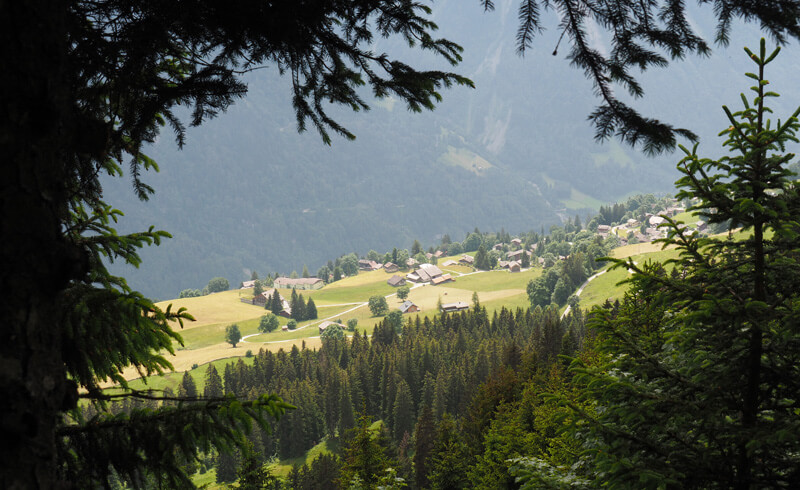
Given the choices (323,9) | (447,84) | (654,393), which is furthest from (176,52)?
(654,393)

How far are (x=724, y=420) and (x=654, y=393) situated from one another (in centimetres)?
92

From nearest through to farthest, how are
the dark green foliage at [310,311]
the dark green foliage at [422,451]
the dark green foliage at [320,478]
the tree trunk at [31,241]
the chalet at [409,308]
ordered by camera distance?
the tree trunk at [31,241] < the dark green foliage at [422,451] < the dark green foliage at [320,478] < the chalet at [409,308] < the dark green foliage at [310,311]

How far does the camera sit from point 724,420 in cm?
699

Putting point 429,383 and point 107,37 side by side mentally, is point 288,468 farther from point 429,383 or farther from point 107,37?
point 107,37

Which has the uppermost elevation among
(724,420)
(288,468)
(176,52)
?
(176,52)

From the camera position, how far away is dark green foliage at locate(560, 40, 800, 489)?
6.82 meters

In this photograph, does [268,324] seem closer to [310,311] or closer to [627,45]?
[310,311]

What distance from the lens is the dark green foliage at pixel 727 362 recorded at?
6.82 metres

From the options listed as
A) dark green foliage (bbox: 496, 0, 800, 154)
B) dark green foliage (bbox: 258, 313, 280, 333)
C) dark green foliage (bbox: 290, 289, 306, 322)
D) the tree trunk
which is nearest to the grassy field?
dark green foliage (bbox: 258, 313, 280, 333)

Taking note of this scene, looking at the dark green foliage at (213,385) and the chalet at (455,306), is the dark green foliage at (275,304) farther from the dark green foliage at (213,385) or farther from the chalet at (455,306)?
the dark green foliage at (213,385)

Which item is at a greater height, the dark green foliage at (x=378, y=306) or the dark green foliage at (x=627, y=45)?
the dark green foliage at (x=627, y=45)

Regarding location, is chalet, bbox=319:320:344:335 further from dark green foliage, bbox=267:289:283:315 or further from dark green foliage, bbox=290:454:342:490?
dark green foliage, bbox=290:454:342:490

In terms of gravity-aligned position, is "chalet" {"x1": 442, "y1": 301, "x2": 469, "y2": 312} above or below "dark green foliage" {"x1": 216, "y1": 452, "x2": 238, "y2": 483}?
above

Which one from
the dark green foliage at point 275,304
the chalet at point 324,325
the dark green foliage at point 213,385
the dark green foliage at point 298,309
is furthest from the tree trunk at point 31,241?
the dark green foliage at point 275,304
